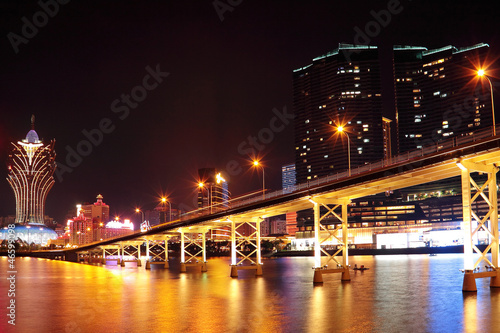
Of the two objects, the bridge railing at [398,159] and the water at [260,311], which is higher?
the bridge railing at [398,159]

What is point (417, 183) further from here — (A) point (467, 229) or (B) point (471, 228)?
(A) point (467, 229)

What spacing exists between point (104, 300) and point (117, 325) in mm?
12907

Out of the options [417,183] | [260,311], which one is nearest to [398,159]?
[417,183]

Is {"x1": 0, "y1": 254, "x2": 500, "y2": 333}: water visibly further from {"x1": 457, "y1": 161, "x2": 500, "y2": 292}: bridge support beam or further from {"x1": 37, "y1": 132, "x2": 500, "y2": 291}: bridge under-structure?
{"x1": 37, "y1": 132, "x2": 500, "y2": 291}: bridge under-structure

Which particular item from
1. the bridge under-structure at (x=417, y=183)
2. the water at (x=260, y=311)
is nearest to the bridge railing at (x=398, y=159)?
the bridge under-structure at (x=417, y=183)

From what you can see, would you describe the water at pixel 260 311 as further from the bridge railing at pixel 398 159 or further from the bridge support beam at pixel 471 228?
the bridge railing at pixel 398 159

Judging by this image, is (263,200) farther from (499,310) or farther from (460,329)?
(460,329)

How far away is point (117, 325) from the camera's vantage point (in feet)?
79.7

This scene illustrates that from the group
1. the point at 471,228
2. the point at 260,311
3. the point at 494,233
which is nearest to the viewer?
the point at 260,311

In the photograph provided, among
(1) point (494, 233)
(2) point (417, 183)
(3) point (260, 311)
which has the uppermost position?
(2) point (417, 183)

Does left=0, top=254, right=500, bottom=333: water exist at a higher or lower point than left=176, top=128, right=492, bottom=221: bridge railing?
lower

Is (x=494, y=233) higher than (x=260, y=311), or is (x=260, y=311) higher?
(x=494, y=233)

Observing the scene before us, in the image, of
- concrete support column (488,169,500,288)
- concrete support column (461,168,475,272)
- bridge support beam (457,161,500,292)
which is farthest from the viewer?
concrete support column (488,169,500,288)

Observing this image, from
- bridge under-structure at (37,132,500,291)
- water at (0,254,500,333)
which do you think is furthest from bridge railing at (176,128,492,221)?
water at (0,254,500,333)
